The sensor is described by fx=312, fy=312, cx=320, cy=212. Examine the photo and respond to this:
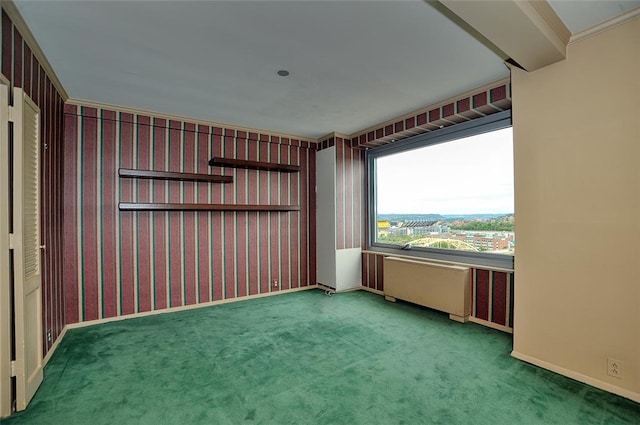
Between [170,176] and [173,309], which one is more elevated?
[170,176]

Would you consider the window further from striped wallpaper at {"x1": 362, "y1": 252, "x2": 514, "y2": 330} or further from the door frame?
the door frame

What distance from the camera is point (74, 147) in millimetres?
3689

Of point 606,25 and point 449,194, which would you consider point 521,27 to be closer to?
point 606,25

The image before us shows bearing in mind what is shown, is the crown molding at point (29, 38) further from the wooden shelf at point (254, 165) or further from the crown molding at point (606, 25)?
the crown molding at point (606, 25)

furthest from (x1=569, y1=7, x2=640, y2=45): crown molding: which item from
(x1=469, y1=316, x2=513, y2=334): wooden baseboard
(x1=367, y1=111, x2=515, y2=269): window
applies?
(x1=469, y1=316, x2=513, y2=334): wooden baseboard

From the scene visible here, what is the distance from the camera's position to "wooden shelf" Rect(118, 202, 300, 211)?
3.85 metres

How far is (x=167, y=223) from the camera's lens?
167 inches

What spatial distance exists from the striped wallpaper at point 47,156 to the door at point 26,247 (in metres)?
0.30

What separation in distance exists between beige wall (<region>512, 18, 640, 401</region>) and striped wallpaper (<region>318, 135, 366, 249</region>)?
277 cm

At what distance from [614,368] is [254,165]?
172 inches

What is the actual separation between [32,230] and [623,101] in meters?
4.39

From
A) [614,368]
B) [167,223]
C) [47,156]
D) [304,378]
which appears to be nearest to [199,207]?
[167,223]

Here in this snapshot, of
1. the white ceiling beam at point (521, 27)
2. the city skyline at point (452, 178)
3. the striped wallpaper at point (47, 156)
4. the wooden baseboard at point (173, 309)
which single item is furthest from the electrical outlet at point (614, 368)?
the striped wallpaper at point (47, 156)

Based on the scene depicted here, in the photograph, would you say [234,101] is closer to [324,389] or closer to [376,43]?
[376,43]
